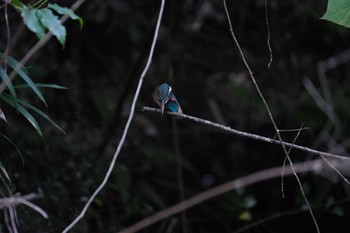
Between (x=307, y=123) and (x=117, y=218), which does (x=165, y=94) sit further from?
(x=307, y=123)

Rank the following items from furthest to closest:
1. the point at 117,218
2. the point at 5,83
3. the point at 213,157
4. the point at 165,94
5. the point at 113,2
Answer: the point at 213,157
the point at 113,2
the point at 117,218
the point at 165,94
the point at 5,83

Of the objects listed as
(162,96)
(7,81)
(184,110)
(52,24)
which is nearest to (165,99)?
(162,96)

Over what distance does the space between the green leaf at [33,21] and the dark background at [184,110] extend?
5.27 ft

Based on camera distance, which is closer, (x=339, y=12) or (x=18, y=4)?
(x=18, y=4)

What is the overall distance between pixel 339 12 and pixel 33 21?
53.8 inches

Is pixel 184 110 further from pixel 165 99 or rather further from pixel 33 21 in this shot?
pixel 33 21

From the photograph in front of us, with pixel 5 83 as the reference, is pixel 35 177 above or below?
below

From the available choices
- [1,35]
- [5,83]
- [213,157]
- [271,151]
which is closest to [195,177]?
[213,157]

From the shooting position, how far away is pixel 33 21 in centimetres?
231

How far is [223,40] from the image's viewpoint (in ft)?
20.5

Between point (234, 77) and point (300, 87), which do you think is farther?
point (234, 77)

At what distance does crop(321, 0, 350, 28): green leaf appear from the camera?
2613 millimetres

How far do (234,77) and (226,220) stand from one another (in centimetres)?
197

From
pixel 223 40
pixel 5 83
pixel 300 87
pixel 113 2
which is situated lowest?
pixel 300 87
